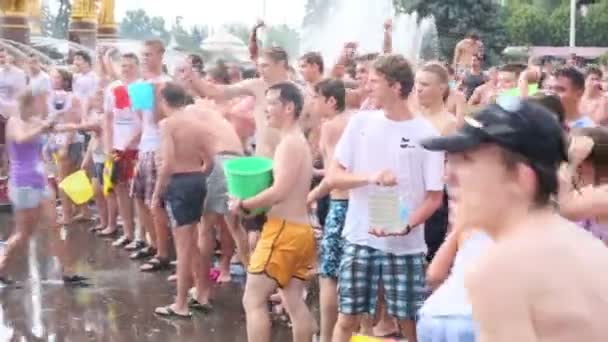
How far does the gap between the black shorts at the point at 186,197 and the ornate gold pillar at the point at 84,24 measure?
20.2 meters

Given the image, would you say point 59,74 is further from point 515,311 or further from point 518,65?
Answer: point 515,311

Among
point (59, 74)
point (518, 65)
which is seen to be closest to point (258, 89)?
point (518, 65)

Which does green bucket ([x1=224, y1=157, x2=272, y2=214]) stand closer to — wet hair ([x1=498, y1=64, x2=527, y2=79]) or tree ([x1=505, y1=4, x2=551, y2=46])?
wet hair ([x1=498, y1=64, x2=527, y2=79])

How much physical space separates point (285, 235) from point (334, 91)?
1.51 metres

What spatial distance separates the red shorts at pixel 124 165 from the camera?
35.9 ft

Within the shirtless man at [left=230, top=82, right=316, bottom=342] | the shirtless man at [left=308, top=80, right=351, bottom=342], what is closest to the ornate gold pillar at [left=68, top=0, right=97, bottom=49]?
the shirtless man at [left=308, top=80, right=351, bottom=342]

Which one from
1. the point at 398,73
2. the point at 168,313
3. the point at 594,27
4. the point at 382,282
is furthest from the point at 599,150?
the point at 594,27

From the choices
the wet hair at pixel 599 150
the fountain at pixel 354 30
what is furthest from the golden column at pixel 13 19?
the wet hair at pixel 599 150

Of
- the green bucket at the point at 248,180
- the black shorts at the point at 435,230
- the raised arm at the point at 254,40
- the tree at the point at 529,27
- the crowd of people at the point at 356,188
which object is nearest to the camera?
the crowd of people at the point at 356,188

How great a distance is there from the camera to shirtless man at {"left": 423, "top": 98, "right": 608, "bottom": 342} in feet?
7.98

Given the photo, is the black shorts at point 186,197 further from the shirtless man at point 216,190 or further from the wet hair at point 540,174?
the wet hair at point 540,174

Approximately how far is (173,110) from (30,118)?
1.39 meters

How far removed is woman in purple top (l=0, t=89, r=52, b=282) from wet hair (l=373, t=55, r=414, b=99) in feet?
12.9

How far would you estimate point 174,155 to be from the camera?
8328 millimetres
